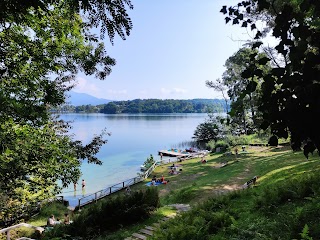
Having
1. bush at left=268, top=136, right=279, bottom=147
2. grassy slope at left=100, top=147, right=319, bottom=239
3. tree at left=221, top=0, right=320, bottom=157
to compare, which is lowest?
grassy slope at left=100, top=147, right=319, bottom=239

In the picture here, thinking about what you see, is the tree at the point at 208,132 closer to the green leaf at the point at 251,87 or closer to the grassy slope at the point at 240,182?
the grassy slope at the point at 240,182

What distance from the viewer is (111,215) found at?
38.7ft

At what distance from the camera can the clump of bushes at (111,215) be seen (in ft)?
35.0

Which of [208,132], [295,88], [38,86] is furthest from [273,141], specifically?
[208,132]

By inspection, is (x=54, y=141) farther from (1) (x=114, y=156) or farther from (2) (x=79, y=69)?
(1) (x=114, y=156)

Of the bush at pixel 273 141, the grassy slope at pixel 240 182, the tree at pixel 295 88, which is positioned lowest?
the grassy slope at pixel 240 182

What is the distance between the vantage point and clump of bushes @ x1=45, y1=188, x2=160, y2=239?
10656 millimetres

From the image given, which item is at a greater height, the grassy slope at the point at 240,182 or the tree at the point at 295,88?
the tree at the point at 295,88

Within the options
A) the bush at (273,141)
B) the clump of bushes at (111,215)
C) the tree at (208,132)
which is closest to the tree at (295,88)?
the bush at (273,141)

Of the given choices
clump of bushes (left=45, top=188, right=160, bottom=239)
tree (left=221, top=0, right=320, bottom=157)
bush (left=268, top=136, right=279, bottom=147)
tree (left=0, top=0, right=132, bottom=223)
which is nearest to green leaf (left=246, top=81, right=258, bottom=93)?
tree (left=221, top=0, right=320, bottom=157)

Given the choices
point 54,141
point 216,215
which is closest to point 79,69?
point 54,141

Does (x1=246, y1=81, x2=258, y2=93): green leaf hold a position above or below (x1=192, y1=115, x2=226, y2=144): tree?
above

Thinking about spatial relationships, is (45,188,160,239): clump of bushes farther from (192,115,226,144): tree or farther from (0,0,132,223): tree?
(192,115,226,144): tree

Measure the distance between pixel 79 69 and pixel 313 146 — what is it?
748 cm
